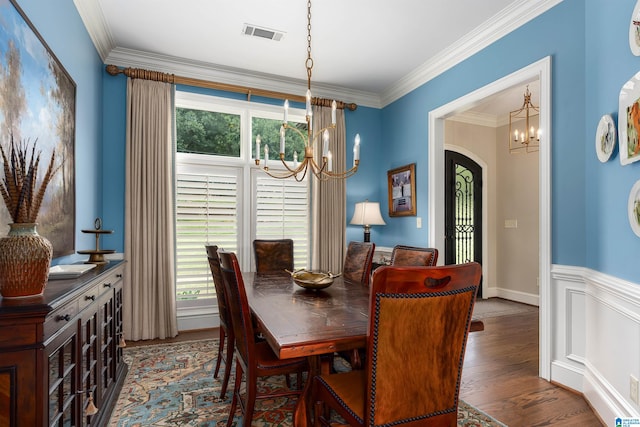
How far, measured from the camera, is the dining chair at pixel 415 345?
119cm

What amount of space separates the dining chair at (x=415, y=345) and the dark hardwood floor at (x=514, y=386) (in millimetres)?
1100

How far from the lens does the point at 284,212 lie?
428 cm

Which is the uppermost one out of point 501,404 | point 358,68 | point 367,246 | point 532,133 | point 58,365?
point 358,68

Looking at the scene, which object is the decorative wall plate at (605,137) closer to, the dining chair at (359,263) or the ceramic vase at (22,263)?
the dining chair at (359,263)

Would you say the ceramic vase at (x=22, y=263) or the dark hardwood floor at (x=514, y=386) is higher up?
the ceramic vase at (x=22, y=263)

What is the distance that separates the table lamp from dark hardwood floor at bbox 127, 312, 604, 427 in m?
1.64

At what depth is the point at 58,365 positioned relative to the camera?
130 centimetres

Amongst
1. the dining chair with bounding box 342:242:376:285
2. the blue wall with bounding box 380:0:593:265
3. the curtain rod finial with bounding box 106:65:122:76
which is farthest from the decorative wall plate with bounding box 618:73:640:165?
the curtain rod finial with bounding box 106:65:122:76

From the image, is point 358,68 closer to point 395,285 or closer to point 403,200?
point 403,200

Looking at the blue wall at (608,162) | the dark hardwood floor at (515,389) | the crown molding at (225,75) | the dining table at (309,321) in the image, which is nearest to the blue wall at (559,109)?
the blue wall at (608,162)

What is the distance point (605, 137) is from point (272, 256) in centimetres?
279

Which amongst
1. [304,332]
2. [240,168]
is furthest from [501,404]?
[240,168]

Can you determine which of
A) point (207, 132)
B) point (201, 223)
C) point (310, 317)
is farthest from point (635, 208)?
point (207, 132)

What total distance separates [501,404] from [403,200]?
2.47 meters
